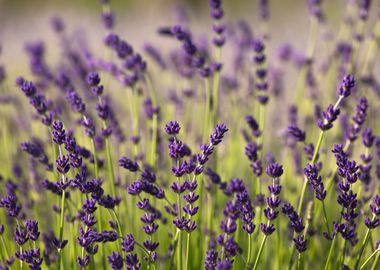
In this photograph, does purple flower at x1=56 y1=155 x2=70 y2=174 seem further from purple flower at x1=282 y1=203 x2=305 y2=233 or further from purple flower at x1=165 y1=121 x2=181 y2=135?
purple flower at x1=282 y1=203 x2=305 y2=233

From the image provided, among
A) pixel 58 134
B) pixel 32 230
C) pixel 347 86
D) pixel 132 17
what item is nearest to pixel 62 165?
pixel 58 134

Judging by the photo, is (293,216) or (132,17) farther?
(132,17)

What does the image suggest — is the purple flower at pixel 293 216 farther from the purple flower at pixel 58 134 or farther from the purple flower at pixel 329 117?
the purple flower at pixel 58 134

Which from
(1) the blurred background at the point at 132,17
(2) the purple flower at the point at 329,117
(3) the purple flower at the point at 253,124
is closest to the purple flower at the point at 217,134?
(2) the purple flower at the point at 329,117

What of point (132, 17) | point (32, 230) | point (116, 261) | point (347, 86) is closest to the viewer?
point (116, 261)

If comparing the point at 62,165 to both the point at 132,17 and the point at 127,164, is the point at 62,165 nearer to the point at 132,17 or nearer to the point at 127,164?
the point at 127,164

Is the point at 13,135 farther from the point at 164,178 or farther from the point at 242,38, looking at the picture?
the point at 242,38

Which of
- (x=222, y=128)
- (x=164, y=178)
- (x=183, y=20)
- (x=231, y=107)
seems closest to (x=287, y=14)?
(x=183, y=20)

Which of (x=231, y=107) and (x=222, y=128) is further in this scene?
(x=231, y=107)
